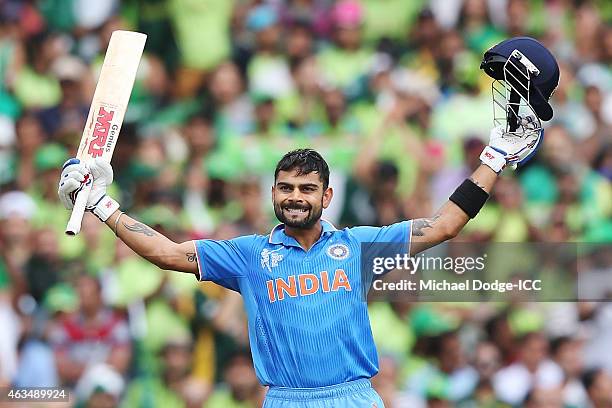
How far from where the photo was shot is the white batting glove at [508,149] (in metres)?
5.12

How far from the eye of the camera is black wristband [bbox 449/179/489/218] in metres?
5.07

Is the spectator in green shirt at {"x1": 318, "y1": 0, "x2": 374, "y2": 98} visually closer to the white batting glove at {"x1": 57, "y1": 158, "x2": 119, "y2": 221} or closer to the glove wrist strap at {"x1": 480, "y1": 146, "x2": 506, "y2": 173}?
the glove wrist strap at {"x1": 480, "y1": 146, "x2": 506, "y2": 173}

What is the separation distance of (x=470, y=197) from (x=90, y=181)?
68.9 inches

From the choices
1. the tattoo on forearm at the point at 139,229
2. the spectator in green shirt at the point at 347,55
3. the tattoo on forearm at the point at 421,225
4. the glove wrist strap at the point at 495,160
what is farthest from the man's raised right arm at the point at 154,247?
the spectator in green shirt at the point at 347,55

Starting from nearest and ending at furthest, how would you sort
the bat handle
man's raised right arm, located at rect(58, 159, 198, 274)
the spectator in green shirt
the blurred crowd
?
the bat handle < man's raised right arm, located at rect(58, 159, 198, 274) < the blurred crowd < the spectator in green shirt

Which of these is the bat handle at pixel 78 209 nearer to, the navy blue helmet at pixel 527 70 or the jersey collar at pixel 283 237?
the jersey collar at pixel 283 237

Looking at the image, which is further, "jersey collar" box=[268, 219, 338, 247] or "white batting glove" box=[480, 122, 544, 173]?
"jersey collar" box=[268, 219, 338, 247]

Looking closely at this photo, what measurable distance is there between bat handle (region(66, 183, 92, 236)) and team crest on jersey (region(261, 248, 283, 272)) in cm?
86

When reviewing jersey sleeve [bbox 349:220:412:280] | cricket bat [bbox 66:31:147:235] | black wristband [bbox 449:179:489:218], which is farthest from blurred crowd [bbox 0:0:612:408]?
black wristband [bbox 449:179:489:218]

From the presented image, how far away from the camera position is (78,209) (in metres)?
5.07

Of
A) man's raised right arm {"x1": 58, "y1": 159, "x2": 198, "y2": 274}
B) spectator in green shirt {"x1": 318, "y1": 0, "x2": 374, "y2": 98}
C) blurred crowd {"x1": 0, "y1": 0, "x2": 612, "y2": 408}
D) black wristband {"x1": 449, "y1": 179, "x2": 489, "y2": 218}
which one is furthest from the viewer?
spectator in green shirt {"x1": 318, "y1": 0, "x2": 374, "y2": 98}

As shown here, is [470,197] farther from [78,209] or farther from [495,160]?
[78,209]

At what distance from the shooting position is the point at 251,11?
8.45 meters

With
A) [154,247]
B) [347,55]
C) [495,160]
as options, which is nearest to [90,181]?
[154,247]
